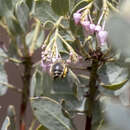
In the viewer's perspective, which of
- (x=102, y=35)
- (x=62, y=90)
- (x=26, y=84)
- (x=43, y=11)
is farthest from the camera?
(x=26, y=84)

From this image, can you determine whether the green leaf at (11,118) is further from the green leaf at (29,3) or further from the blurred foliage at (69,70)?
the green leaf at (29,3)

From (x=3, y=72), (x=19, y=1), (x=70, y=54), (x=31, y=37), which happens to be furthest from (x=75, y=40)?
(x=31, y=37)

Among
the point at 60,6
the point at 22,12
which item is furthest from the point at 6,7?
the point at 60,6

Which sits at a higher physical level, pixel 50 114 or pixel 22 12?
pixel 22 12

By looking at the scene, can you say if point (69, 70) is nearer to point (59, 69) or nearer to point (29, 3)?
point (59, 69)

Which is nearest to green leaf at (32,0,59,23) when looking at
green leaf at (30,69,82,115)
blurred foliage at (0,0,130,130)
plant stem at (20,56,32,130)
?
blurred foliage at (0,0,130,130)

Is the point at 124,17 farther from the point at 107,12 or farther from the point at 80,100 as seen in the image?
the point at 80,100

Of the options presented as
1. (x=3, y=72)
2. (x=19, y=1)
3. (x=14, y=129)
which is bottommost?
(x=14, y=129)

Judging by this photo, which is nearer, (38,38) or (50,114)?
(50,114)
